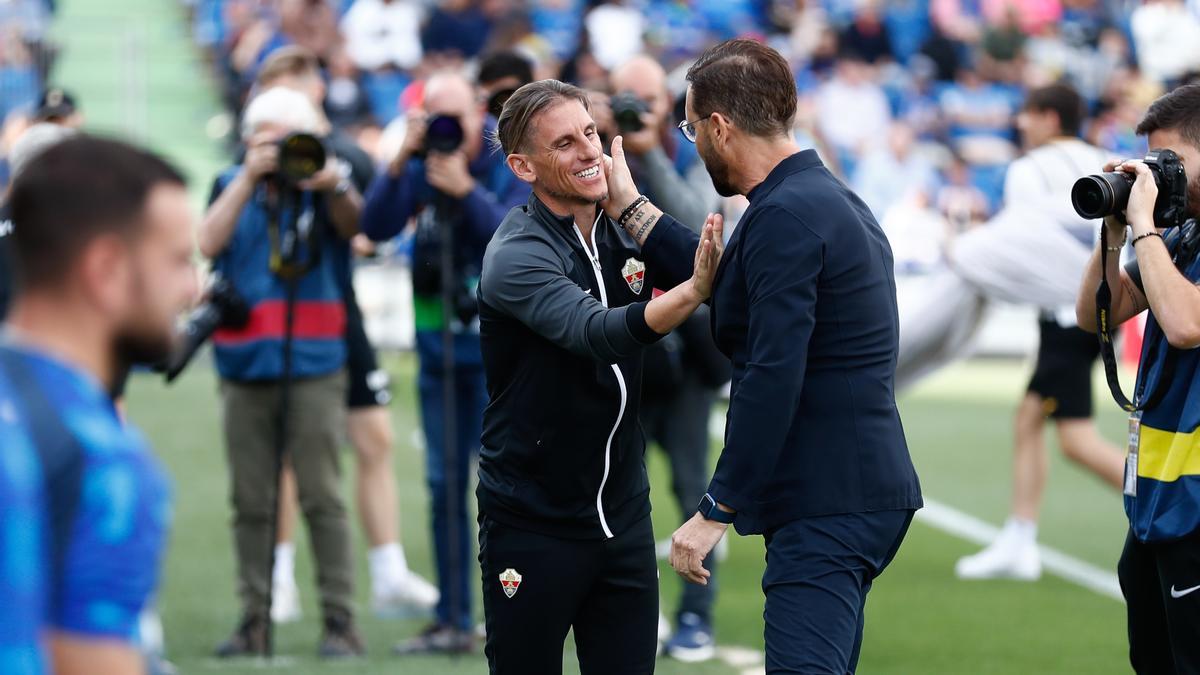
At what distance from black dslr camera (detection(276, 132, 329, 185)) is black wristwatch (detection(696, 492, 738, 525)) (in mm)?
3159

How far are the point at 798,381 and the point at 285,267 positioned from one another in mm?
3362

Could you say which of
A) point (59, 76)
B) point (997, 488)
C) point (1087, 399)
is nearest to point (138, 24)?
point (59, 76)

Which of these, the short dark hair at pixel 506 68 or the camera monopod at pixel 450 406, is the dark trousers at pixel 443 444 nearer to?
the camera monopod at pixel 450 406

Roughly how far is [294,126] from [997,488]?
20.2 ft

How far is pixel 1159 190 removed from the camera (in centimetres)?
395

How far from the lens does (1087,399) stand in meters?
7.92

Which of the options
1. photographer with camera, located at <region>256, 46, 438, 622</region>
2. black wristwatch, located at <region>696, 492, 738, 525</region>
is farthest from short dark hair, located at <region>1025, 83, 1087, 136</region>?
black wristwatch, located at <region>696, 492, 738, 525</region>

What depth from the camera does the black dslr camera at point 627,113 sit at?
5941mm

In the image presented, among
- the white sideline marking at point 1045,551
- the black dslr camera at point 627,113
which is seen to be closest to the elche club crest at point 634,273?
the black dslr camera at point 627,113

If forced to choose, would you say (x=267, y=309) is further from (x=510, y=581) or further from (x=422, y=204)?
(x=510, y=581)

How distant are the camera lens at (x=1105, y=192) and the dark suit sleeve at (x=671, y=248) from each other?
99 cm

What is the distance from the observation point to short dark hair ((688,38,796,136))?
12.4ft

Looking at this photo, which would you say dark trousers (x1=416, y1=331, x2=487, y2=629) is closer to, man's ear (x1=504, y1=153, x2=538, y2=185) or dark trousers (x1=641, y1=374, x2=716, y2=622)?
dark trousers (x1=641, y1=374, x2=716, y2=622)

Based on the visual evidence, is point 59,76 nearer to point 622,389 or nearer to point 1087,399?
point 1087,399
